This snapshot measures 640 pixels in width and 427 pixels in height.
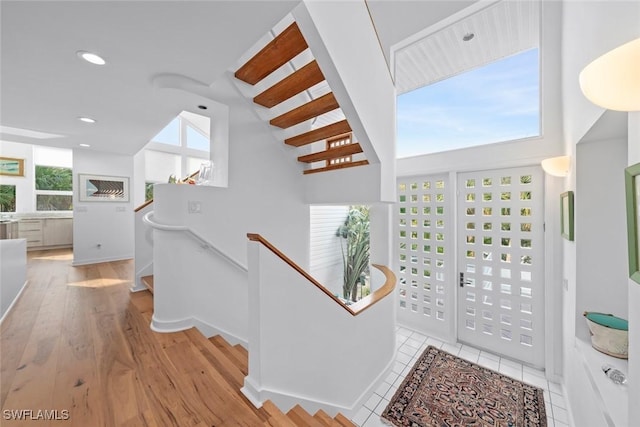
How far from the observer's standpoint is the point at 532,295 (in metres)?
2.58

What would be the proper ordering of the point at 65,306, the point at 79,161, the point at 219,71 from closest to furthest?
1. the point at 219,71
2. the point at 65,306
3. the point at 79,161

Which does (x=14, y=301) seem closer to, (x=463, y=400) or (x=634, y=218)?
(x=463, y=400)

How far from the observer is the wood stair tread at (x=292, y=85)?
1.64 meters

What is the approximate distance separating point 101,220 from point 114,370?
3.98 meters

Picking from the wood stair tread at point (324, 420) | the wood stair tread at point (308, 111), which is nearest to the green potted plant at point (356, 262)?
the wood stair tread at point (308, 111)

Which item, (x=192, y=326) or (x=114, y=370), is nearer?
(x=114, y=370)

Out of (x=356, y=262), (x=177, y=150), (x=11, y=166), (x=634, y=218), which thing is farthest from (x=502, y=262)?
(x=11, y=166)

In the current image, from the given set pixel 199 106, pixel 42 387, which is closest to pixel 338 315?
pixel 42 387

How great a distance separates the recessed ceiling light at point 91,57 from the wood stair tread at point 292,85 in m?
1.07

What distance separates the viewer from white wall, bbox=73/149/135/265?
4090 millimetres

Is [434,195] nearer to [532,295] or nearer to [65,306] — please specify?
[532,295]

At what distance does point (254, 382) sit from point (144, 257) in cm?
245

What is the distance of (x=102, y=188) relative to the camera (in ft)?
14.1

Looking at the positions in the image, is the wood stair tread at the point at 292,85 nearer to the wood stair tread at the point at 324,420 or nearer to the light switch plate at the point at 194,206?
the light switch plate at the point at 194,206
